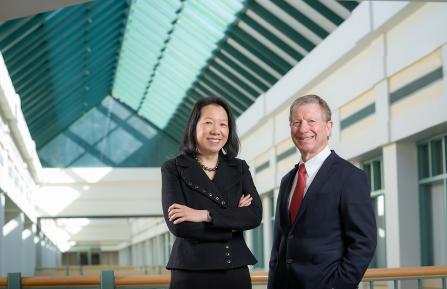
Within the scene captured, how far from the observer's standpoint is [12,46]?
19.5m

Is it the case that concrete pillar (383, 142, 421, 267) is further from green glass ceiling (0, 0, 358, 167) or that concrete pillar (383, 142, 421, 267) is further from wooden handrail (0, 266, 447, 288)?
wooden handrail (0, 266, 447, 288)

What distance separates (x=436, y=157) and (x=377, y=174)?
2376 millimetres

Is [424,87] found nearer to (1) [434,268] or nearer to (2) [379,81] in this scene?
(2) [379,81]

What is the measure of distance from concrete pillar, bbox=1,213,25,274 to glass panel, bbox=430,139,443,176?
17080 mm

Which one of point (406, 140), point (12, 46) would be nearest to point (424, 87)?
point (406, 140)

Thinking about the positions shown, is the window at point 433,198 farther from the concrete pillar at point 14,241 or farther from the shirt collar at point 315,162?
the concrete pillar at point 14,241

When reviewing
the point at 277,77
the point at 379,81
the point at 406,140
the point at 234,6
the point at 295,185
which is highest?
the point at 234,6

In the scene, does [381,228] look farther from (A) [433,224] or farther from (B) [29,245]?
(B) [29,245]

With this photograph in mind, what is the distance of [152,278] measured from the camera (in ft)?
15.1

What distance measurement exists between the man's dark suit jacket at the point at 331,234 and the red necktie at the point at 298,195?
0.13 ft

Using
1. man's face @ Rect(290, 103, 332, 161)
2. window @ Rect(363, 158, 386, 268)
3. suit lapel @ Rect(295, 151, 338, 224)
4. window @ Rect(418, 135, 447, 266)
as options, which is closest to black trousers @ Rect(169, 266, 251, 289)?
suit lapel @ Rect(295, 151, 338, 224)

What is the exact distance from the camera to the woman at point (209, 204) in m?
3.13

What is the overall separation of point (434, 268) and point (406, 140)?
25.3ft

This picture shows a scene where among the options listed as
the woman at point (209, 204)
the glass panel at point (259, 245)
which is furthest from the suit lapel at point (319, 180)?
the glass panel at point (259, 245)
